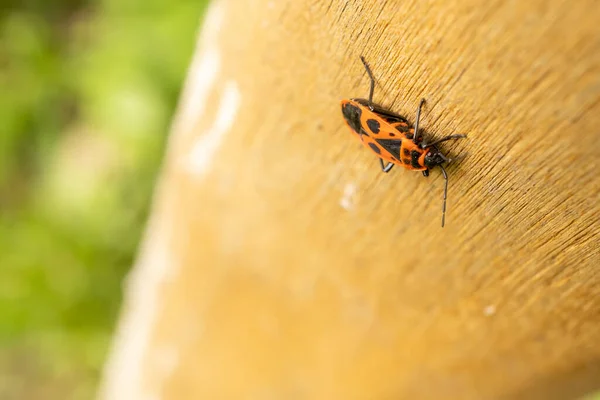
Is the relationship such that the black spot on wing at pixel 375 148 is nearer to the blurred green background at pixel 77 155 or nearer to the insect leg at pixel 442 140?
the insect leg at pixel 442 140

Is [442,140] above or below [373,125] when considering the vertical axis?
below

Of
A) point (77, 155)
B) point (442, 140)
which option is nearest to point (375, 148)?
point (442, 140)

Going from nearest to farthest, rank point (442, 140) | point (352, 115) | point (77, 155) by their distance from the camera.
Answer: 1. point (442, 140)
2. point (352, 115)
3. point (77, 155)

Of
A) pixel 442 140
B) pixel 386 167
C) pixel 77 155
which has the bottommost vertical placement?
pixel 442 140

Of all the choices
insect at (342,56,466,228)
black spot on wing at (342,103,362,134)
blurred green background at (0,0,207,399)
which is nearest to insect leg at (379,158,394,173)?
insect at (342,56,466,228)

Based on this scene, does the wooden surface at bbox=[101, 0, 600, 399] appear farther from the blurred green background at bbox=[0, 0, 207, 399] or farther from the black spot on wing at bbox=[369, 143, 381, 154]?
the blurred green background at bbox=[0, 0, 207, 399]

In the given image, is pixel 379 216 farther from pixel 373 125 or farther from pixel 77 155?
pixel 77 155

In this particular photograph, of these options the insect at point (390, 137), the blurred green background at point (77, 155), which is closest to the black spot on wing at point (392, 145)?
the insect at point (390, 137)
